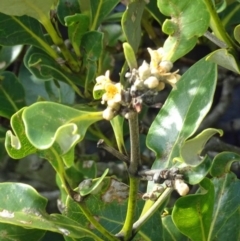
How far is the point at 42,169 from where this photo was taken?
1.23 m

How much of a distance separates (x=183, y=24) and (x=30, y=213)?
0.97ft

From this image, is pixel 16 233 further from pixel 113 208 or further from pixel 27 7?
pixel 27 7

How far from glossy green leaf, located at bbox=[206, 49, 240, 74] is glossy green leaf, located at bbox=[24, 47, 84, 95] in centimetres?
30

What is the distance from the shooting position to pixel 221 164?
802 millimetres

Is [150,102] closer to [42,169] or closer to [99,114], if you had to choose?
[99,114]

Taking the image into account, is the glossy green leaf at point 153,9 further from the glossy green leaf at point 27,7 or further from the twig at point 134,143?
the twig at point 134,143

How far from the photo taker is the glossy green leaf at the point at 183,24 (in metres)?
0.64

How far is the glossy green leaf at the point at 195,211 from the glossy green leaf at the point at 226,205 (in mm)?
60

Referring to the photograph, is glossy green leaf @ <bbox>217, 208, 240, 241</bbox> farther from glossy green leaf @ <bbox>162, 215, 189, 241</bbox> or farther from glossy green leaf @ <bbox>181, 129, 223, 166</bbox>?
glossy green leaf @ <bbox>181, 129, 223, 166</bbox>

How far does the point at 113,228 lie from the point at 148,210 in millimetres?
78

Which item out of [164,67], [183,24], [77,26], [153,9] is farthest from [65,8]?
[164,67]

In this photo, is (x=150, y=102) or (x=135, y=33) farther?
(x=135, y=33)

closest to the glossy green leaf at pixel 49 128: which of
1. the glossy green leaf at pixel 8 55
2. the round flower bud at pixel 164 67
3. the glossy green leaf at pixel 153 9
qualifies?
the round flower bud at pixel 164 67

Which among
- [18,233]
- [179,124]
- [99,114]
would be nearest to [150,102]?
[99,114]
